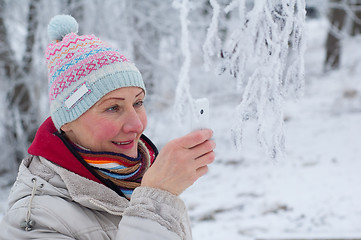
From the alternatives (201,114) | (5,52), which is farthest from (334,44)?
(201,114)

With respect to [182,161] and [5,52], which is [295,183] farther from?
[5,52]

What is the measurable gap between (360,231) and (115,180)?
314 cm

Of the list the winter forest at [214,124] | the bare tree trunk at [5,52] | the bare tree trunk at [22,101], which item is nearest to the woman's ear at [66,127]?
the winter forest at [214,124]

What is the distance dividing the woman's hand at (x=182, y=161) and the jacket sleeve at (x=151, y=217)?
3 cm

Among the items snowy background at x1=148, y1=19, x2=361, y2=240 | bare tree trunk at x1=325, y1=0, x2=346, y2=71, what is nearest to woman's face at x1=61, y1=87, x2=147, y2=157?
snowy background at x1=148, y1=19, x2=361, y2=240

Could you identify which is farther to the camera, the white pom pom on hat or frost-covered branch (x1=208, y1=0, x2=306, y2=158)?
the white pom pom on hat

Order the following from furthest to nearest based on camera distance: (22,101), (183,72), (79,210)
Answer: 1. (22,101)
2. (183,72)
3. (79,210)

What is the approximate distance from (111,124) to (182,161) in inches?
14.6

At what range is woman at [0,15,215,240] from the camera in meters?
1.13

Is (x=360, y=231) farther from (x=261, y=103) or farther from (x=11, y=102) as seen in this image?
(x=11, y=102)

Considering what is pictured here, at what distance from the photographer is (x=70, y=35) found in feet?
5.08

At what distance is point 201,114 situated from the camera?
44.1 inches

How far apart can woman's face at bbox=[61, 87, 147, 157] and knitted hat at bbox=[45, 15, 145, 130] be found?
0.03 metres

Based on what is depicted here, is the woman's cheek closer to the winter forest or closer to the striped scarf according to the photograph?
the striped scarf
